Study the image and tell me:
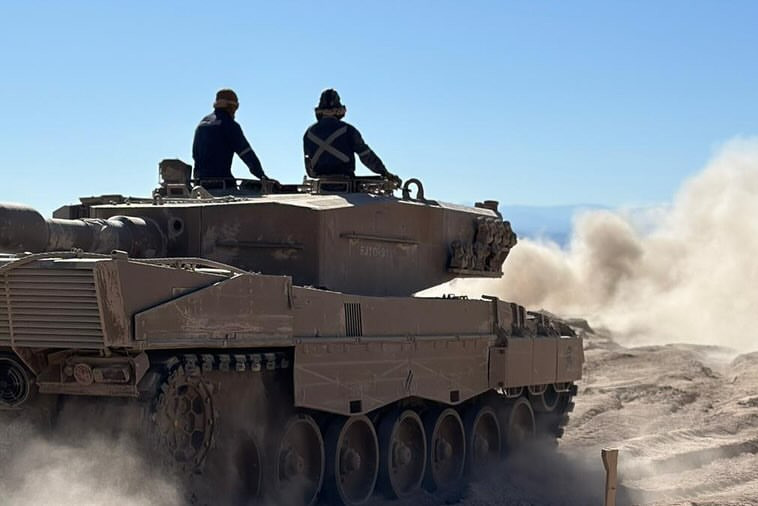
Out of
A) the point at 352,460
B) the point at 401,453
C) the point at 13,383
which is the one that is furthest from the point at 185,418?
the point at 401,453

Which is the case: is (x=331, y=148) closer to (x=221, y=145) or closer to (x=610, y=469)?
(x=221, y=145)

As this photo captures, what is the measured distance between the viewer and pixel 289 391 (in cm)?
1286

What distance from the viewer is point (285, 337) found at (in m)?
12.1

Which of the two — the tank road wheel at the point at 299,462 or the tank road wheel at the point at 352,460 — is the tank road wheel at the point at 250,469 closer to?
the tank road wheel at the point at 299,462

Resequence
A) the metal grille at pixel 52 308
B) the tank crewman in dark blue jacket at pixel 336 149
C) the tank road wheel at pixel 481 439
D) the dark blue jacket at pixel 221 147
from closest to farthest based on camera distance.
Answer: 1. the metal grille at pixel 52 308
2. the tank crewman in dark blue jacket at pixel 336 149
3. the dark blue jacket at pixel 221 147
4. the tank road wheel at pixel 481 439

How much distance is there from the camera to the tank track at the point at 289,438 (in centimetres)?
1131

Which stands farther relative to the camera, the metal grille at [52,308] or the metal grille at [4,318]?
the metal grille at [4,318]

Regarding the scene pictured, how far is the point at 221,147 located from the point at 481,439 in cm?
478

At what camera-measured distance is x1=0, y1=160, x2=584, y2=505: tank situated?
10.6 meters

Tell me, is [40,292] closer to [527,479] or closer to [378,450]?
[378,450]

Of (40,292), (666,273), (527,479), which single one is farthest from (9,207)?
(666,273)

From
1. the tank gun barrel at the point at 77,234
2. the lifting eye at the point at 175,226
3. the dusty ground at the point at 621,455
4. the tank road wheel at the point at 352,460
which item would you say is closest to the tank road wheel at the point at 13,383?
→ the dusty ground at the point at 621,455

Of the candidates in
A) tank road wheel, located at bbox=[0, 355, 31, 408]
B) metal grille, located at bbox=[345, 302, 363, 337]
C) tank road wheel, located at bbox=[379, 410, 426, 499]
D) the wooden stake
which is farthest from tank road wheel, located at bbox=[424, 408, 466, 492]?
tank road wheel, located at bbox=[0, 355, 31, 408]

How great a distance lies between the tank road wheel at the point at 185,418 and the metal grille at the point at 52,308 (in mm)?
881
